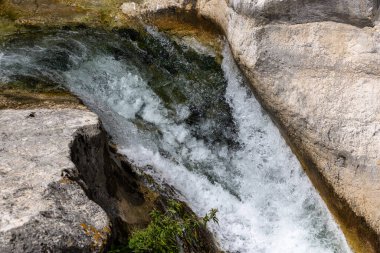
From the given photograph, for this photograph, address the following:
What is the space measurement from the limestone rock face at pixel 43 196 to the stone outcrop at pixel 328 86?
7.83 feet

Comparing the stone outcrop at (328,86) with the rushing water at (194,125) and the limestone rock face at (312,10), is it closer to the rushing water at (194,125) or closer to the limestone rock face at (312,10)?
the limestone rock face at (312,10)

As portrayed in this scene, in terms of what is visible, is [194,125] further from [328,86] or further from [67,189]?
[67,189]

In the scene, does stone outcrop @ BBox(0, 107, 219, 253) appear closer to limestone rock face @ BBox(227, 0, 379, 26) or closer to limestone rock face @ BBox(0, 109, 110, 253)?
limestone rock face @ BBox(0, 109, 110, 253)

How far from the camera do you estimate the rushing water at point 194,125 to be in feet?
17.9

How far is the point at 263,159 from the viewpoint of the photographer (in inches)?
241

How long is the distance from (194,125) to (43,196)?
10.5ft

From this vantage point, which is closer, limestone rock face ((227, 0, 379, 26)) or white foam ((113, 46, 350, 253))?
limestone rock face ((227, 0, 379, 26))

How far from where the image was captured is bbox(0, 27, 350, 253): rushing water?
17.9 ft

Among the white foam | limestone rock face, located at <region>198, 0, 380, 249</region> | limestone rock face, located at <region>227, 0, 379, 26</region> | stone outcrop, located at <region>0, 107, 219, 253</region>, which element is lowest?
the white foam

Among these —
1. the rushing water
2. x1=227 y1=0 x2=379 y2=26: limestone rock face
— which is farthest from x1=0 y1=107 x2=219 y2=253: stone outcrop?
x1=227 y1=0 x2=379 y2=26: limestone rock face

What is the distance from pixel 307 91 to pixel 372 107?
754 millimetres

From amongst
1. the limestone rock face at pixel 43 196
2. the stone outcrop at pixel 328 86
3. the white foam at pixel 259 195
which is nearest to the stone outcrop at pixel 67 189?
the limestone rock face at pixel 43 196

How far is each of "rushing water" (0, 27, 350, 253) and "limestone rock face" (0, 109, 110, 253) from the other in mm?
1314

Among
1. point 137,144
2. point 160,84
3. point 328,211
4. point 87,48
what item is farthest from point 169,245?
point 87,48
